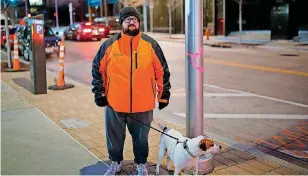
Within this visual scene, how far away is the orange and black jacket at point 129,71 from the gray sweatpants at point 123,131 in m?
0.14

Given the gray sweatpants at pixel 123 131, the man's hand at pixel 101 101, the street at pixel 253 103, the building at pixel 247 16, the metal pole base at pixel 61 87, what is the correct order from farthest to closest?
the building at pixel 247 16 → the metal pole base at pixel 61 87 → the street at pixel 253 103 → the gray sweatpants at pixel 123 131 → the man's hand at pixel 101 101

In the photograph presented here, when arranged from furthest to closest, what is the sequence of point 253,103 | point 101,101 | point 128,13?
point 253,103 → point 101,101 → point 128,13

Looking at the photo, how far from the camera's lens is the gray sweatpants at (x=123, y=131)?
417cm

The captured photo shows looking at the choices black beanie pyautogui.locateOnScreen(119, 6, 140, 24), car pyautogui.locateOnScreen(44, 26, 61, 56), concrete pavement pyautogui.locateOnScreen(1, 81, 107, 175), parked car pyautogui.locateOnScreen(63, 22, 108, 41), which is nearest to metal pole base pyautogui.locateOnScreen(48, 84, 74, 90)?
concrete pavement pyautogui.locateOnScreen(1, 81, 107, 175)

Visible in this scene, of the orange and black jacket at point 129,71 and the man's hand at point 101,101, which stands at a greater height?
the orange and black jacket at point 129,71

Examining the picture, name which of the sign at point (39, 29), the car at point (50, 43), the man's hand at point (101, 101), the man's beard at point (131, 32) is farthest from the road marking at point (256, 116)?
the car at point (50, 43)

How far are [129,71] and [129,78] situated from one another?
0.07 m

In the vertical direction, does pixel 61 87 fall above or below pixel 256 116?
above

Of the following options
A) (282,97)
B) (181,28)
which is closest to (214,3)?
(181,28)

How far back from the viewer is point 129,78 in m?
3.94

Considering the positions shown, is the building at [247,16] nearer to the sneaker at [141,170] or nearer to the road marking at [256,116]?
the road marking at [256,116]

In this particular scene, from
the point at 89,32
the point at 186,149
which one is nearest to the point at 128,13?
the point at 186,149

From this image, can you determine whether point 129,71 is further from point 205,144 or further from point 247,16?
point 247,16

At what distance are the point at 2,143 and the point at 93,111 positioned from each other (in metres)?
2.18
